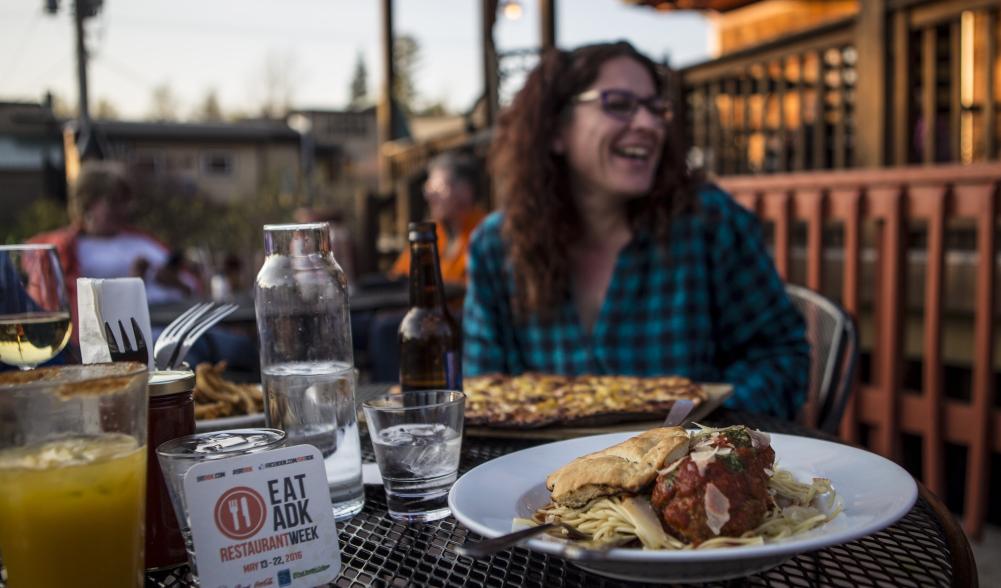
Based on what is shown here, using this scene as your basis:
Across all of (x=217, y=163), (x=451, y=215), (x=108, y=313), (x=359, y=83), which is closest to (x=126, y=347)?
(x=108, y=313)

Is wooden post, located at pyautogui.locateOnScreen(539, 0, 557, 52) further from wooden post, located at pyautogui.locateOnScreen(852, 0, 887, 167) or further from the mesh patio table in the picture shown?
the mesh patio table

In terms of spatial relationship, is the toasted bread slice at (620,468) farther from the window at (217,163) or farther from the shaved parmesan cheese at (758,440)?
the window at (217,163)

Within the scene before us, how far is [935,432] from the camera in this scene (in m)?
3.66

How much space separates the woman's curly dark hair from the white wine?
4.28 ft

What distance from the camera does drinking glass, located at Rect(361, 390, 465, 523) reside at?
1.06 metres

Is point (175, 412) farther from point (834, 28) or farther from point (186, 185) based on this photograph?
point (186, 185)

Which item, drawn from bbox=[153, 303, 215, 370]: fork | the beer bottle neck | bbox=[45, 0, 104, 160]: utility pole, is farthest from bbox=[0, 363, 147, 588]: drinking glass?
bbox=[45, 0, 104, 160]: utility pole

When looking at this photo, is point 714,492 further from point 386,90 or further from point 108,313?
point 386,90

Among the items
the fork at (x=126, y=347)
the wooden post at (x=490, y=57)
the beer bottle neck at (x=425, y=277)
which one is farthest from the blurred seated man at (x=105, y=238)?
the fork at (x=126, y=347)

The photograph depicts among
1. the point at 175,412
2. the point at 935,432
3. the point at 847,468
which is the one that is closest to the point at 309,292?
the point at 175,412

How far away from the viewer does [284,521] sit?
916mm

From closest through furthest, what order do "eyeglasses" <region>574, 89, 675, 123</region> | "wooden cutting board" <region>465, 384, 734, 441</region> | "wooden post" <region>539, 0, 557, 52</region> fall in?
1. "wooden cutting board" <region>465, 384, 734, 441</region>
2. "eyeglasses" <region>574, 89, 675, 123</region>
3. "wooden post" <region>539, 0, 557, 52</region>

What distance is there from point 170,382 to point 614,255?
1.63 meters

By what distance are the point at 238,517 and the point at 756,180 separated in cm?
440
